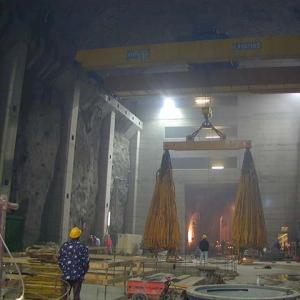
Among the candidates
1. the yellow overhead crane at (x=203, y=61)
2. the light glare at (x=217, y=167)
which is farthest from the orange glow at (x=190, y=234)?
the yellow overhead crane at (x=203, y=61)

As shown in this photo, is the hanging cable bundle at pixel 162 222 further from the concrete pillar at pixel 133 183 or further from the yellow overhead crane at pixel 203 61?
the concrete pillar at pixel 133 183

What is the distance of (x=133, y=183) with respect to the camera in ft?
82.2

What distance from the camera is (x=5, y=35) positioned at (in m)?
13.7

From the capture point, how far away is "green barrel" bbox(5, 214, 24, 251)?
13.6 meters

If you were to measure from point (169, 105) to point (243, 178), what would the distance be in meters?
16.0

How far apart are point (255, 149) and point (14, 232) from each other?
14974mm

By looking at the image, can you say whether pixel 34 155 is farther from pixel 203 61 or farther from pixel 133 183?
pixel 133 183

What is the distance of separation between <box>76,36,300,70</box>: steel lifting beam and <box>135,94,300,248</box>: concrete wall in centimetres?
940

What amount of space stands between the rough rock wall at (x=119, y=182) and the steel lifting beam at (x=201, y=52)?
810 cm

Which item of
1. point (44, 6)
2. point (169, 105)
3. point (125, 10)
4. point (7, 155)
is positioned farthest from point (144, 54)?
point (169, 105)

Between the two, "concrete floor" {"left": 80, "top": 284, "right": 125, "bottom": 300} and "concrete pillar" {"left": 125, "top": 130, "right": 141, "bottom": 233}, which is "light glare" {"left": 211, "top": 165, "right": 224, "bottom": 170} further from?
"concrete floor" {"left": 80, "top": 284, "right": 125, "bottom": 300}

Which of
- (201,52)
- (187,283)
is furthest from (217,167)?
(187,283)

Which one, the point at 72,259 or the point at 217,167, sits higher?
the point at 217,167

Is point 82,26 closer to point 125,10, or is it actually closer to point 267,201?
point 125,10
